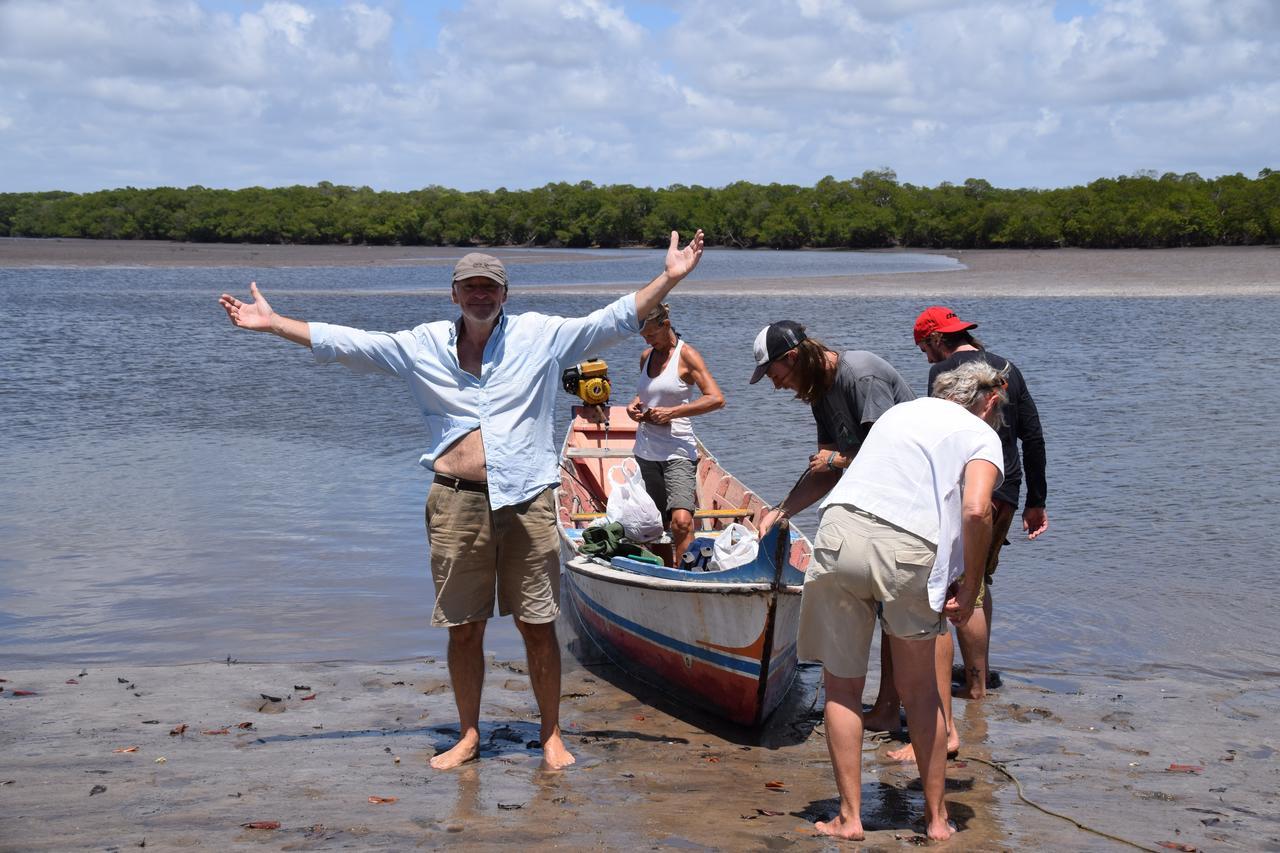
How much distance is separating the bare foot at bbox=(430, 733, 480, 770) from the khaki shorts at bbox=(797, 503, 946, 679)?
6.05 feet

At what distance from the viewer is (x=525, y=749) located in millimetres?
6277

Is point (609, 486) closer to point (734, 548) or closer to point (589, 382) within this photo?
point (589, 382)

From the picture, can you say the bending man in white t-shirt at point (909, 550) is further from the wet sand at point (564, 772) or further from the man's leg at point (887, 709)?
the man's leg at point (887, 709)

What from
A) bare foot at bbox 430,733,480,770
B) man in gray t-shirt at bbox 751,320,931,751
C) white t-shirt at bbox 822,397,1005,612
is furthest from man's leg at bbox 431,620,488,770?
white t-shirt at bbox 822,397,1005,612

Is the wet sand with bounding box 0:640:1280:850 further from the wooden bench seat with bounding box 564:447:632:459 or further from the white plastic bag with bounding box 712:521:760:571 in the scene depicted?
the wooden bench seat with bounding box 564:447:632:459

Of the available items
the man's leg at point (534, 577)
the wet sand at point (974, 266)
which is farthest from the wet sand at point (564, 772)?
the wet sand at point (974, 266)

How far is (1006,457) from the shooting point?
650cm

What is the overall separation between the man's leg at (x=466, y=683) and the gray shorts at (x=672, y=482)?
253cm

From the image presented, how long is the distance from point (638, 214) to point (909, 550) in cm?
10015

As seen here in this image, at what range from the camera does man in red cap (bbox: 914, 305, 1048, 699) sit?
6086mm

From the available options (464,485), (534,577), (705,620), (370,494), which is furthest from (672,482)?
(370,494)

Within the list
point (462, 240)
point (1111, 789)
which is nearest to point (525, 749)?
point (1111, 789)

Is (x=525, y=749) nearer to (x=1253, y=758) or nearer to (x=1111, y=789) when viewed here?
(x=1111, y=789)

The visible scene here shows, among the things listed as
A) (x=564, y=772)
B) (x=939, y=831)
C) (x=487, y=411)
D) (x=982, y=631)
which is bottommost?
(x=564, y=772)
